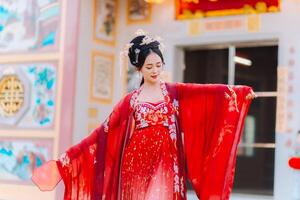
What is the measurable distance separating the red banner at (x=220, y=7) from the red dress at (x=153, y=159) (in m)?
2.87

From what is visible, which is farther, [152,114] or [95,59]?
[95,59]

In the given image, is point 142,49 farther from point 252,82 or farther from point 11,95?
point 252,82

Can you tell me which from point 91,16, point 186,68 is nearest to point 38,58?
point 91,16

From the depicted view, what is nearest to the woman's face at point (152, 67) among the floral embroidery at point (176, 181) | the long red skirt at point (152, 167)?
the long red skirt at point (152, 167)

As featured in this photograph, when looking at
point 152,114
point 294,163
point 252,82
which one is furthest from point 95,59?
point 152,114

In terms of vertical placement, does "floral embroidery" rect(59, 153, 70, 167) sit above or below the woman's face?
below

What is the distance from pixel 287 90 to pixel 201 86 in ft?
7.83

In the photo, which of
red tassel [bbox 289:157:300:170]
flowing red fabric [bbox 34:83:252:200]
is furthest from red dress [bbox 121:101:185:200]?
red tassel [bbox 289:157:300:170]

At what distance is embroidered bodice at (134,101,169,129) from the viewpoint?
439 centimetres

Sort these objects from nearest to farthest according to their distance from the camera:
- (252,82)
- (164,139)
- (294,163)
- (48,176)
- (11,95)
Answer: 1. (164,139)
2. (48,176)
3. (294,163)
4. (11,95)
5. (252,82)

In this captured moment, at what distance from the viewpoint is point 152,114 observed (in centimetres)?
440

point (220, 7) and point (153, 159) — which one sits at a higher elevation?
point (220, 7)

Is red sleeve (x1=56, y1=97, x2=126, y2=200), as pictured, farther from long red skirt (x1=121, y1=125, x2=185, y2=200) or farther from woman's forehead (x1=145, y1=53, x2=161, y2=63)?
woman's forehead (x1=145, y1=53, x2=161, y2=63)

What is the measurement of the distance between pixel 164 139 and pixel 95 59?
3192 mm
